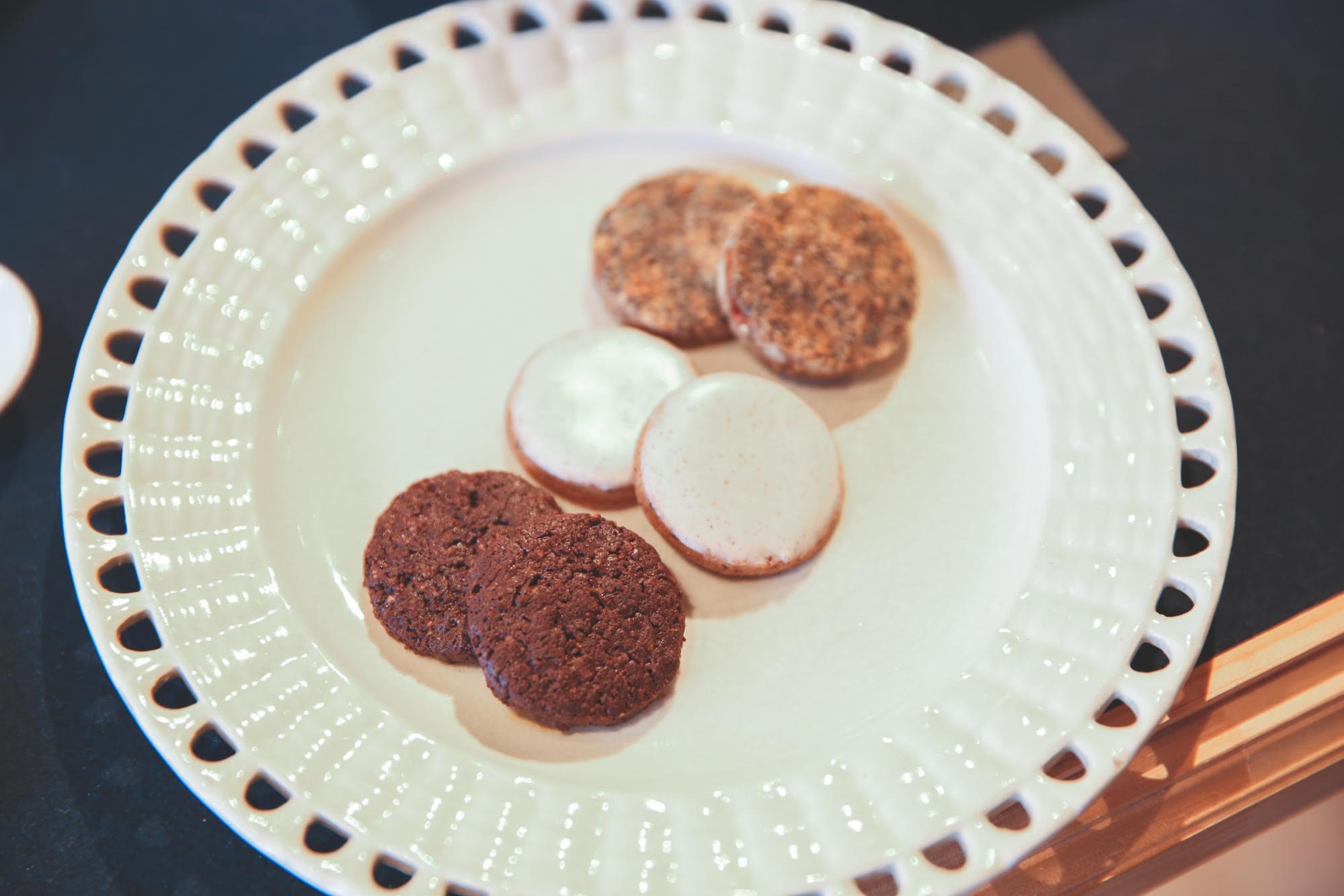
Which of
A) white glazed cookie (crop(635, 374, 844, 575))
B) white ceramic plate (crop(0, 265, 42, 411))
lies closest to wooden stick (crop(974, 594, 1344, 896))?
white glazed cookie (crop(635, 374, 844, 575))

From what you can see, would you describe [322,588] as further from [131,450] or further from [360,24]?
[360,24]

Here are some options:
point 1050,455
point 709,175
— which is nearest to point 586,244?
point 709,175

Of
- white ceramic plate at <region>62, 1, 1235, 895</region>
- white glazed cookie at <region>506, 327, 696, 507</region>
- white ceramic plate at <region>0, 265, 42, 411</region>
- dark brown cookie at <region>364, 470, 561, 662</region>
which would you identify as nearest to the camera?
white ceramic plate at <region>62, 1, 1235, 895</region>

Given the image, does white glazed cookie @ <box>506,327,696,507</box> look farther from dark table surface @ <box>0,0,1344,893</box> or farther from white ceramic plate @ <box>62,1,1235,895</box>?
dark table surface @ <box>0,0,1344,893</box>

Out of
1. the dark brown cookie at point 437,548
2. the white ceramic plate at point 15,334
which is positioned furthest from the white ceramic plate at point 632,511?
the white ceramic plate at point 15,334

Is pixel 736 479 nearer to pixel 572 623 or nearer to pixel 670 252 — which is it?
pixel 572 623

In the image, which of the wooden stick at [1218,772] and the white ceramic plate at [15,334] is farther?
the white ceramic plate at [15,334]

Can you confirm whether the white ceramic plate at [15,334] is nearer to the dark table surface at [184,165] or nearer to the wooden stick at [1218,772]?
the dark table surface at [184,165]
